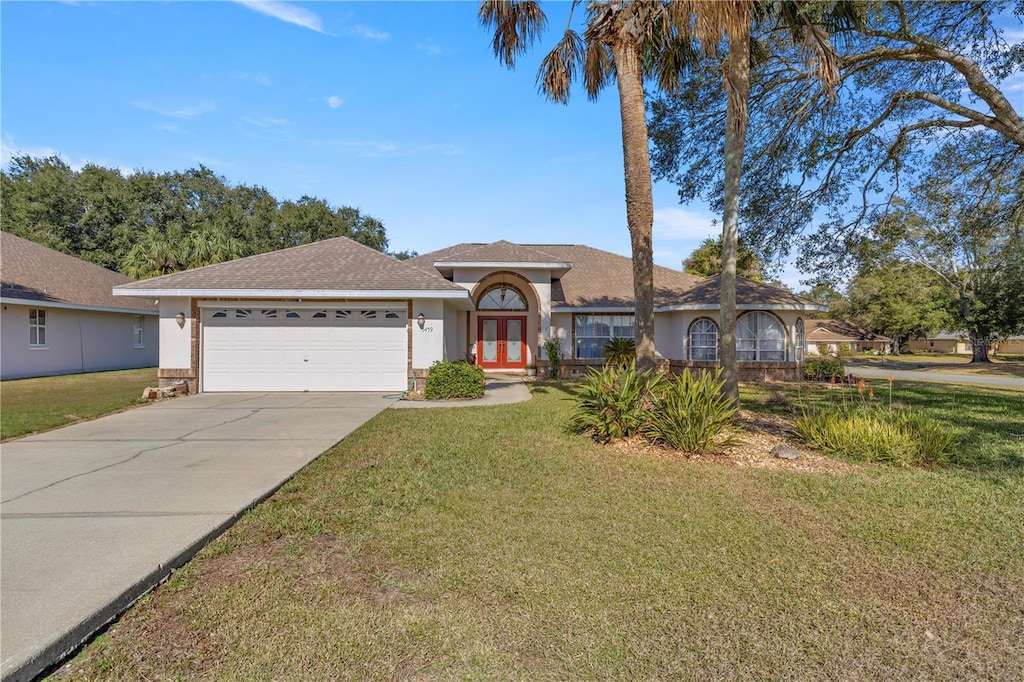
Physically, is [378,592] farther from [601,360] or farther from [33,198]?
[33,198]

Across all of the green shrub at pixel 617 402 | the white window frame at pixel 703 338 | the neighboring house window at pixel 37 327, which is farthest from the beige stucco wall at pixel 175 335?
the white window frame at pixel 703 338

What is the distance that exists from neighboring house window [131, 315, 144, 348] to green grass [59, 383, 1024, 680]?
79.1 feet

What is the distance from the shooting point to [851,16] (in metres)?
9.78

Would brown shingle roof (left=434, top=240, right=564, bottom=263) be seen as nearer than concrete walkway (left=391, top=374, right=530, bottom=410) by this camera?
No

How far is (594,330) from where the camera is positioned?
19.9 meters

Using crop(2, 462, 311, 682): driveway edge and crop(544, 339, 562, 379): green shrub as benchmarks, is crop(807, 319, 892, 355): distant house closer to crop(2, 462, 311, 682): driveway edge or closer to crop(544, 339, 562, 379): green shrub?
crop(544, 339, 562, 379): green shrub

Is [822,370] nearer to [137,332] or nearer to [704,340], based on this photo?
[704,340]

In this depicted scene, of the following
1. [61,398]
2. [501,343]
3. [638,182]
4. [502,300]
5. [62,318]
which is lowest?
[61,398]

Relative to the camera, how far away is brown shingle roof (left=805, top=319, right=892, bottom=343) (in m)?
51.9

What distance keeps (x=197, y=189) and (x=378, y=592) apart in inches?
1829

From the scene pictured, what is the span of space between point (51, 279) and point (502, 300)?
754 inches

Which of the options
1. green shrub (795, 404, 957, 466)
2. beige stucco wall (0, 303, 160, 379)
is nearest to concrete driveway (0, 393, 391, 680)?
green shrub (795, 404, 957, 466)

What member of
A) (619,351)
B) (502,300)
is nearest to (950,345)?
(619,351)

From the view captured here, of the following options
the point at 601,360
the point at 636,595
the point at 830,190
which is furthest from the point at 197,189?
the point at 636,595
